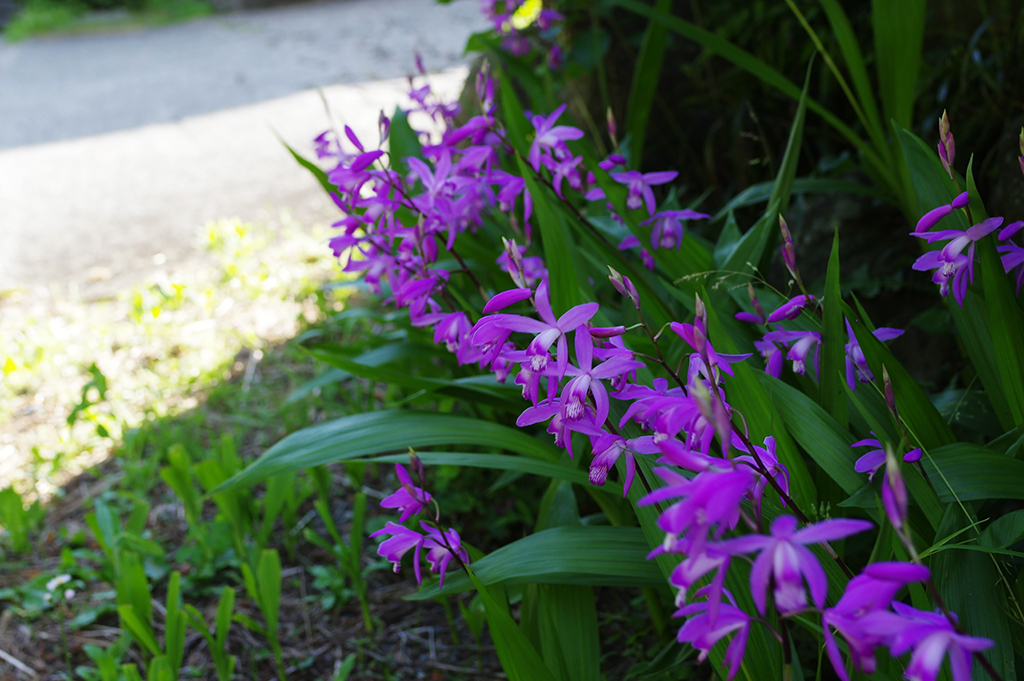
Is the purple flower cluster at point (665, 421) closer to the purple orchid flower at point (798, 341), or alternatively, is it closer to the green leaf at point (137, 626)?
the purple orchid flower at point (798, 341)

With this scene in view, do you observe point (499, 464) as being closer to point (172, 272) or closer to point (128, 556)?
point (128, 556)

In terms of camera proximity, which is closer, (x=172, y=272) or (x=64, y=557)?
(x=64, y=557)

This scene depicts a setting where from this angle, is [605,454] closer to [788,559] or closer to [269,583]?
[788,559]

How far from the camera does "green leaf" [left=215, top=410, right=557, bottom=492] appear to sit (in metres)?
1.25

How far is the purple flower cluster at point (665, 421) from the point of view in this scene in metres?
0.50

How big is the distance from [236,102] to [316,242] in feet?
11.1

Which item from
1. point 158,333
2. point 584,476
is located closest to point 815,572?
point 584,476

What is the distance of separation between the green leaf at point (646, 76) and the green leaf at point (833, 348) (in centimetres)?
118

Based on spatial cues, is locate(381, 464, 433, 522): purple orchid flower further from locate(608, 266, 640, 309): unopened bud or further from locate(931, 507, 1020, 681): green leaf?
locate(931, 507, 1020, 681): green leaf

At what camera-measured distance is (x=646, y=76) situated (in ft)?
6.79

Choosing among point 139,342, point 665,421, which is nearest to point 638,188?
point 665,421

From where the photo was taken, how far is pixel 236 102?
20.6 feet

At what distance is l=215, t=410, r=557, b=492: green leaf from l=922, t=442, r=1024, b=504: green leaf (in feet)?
2.01

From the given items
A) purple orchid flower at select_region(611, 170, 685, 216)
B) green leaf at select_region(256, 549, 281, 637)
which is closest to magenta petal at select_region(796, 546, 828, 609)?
purple orchid flower at select_region(611, 170, 685, 216)
